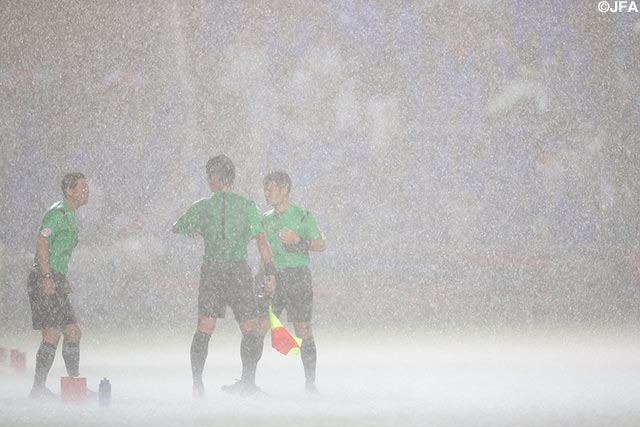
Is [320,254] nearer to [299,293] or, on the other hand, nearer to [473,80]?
[473,80]

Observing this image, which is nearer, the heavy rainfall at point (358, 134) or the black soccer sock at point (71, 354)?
the black soccer sock at point (71, 354)

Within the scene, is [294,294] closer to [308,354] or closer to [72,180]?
[308,354]

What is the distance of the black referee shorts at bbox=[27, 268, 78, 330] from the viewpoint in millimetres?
5320

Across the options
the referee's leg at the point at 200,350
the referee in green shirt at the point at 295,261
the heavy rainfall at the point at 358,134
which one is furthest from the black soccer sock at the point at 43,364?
the heavy rainfall at the point at 358,134

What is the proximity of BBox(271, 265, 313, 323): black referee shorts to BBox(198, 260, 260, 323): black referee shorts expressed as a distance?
0.32 m

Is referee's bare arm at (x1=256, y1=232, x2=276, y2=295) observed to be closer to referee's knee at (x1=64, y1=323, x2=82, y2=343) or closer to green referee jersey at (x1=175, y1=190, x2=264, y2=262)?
green referee jersey at (x1=175, y1=190, x2=264, y2=262)

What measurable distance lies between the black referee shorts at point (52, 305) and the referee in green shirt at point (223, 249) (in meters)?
0.68

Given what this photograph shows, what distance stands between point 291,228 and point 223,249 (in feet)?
1.57

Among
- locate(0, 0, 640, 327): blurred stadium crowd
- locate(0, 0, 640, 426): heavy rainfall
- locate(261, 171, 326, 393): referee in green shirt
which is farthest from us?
locate(0, 0, 640, 327): blurred stadium crowd

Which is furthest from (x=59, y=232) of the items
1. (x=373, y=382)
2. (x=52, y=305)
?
(x=373, y=382)

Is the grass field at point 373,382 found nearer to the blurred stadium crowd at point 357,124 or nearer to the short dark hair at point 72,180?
the short dark hair at point 72,180

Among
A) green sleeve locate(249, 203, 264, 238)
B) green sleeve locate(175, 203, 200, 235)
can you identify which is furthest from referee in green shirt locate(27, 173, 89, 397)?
green sleeve locate(249, 203, 264, 238)

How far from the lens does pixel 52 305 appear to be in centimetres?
532

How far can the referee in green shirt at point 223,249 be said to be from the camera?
5.40 m
